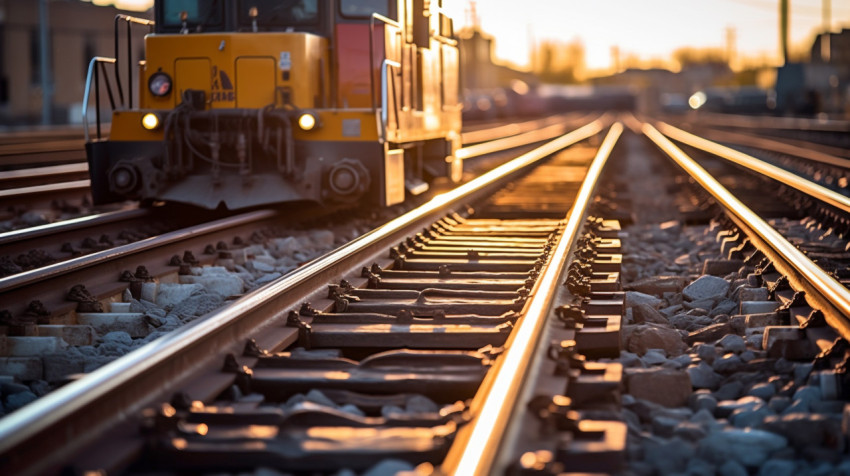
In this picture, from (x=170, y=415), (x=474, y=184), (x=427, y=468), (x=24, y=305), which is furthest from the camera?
(x=474, y=184)

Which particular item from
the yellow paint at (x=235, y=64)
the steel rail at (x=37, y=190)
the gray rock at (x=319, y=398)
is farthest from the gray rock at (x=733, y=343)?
the steel rail at (x=37, y=190)

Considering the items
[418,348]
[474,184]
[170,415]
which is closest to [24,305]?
[418,348]

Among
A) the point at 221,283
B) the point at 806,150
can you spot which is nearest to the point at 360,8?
the point at 221,283

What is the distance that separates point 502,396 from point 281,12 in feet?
25.2

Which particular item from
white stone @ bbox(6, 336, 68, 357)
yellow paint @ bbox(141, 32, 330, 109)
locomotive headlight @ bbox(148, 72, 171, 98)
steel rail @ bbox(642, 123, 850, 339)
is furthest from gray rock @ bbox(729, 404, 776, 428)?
locomotive headlight @ bbox(148, 72, 171, 98)

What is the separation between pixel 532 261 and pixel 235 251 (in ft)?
7.09

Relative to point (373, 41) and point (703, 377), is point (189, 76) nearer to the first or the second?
point (373, 41)

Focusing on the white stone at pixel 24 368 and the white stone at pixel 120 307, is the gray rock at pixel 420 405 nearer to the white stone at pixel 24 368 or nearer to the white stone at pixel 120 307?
the white stone at pixel 24 368

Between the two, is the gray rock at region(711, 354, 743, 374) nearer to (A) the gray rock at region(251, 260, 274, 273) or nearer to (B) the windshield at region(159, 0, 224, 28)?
(A) the gray rock at region(251, 260, 274, 273)

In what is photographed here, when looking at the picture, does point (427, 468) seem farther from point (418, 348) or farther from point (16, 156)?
point (16, 156)

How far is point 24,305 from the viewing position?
207 inches

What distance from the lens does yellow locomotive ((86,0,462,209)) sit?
9.41 m

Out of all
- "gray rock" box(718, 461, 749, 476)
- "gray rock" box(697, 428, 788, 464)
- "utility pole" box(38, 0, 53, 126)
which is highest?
"utility pole" box(38, 0, 53, 126)

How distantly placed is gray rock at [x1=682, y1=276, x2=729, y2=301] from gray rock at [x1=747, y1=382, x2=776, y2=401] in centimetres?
207
